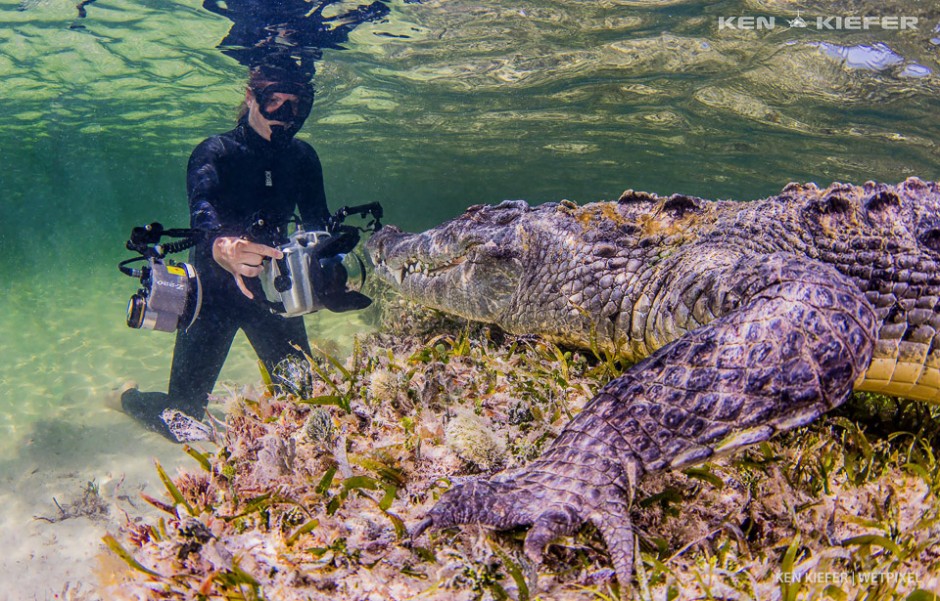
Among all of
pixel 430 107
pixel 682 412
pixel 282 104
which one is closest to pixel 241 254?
pixel 282 104

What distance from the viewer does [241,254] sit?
4215 millimetres

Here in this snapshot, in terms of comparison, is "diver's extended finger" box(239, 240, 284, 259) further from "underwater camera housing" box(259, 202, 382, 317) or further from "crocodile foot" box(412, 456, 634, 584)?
"crocodile foot" box(412, 456, 634, 584)

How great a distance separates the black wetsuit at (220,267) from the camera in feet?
18.3

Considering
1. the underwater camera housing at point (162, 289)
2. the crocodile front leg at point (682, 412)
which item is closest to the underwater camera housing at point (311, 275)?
the underwater camera housing at point (162, 289)

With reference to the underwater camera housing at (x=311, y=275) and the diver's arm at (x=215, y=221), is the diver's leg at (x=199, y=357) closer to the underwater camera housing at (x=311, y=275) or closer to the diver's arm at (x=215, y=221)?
the diver's arm at (x=215, y=221)

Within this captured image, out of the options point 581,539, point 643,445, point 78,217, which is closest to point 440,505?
point 581,539

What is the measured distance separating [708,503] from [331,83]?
49.9 ft

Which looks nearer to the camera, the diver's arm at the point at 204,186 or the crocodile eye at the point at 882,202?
the crocodile eye at the point at 882,202

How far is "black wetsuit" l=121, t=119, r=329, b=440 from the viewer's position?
5.57 m

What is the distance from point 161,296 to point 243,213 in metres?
2.10

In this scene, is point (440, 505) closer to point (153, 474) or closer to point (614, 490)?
point (614, 490)

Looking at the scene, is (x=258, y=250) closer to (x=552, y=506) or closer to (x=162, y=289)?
(x=162, y=289)

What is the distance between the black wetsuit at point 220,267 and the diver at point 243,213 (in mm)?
11

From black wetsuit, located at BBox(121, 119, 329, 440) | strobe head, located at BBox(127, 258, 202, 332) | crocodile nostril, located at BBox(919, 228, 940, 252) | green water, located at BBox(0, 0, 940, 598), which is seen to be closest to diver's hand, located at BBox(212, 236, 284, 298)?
strobe head, located at BBox(127, 258, 202, 332)
